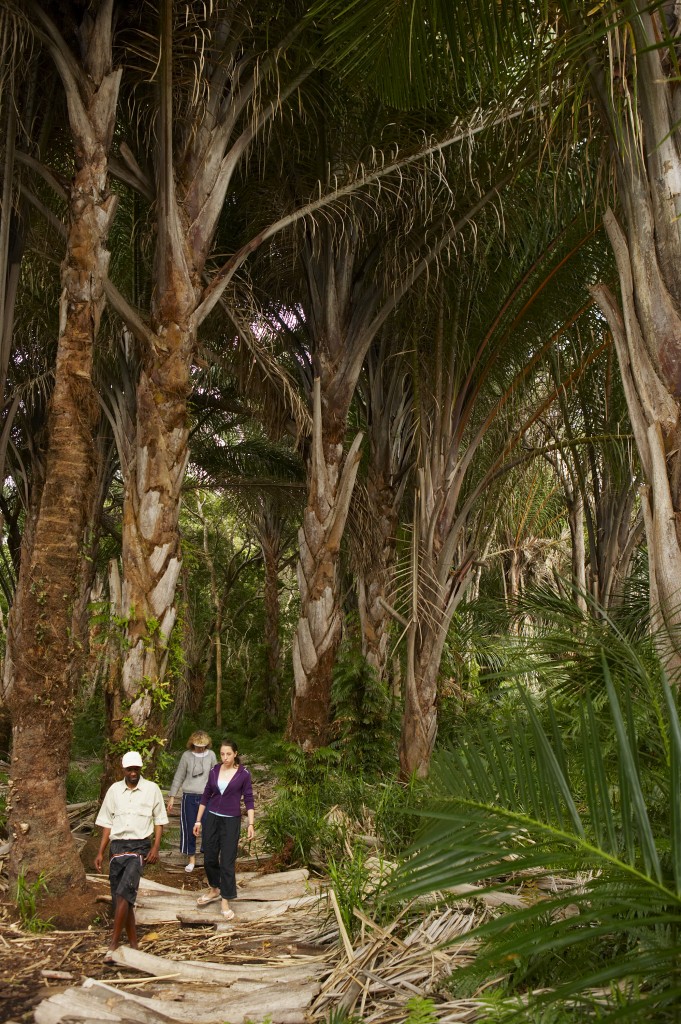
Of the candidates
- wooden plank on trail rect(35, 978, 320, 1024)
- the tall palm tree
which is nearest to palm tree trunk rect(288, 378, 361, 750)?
wooden plank on trail rect(35, 978, 320, 1024)

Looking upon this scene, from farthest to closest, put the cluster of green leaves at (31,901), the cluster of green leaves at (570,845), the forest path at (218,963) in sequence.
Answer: the cluster of green leaves at (31,901) → the forest path at (218,963) → the cluster of green leaves at (570,845)

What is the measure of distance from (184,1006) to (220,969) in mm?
503

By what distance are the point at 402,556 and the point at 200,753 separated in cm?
261

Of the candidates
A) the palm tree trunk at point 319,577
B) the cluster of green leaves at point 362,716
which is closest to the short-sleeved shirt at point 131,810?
the palm tree trunk at point 319,577

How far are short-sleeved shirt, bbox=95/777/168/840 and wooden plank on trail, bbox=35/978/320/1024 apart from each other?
1.18 m

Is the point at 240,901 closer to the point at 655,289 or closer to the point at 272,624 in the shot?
the point at 655,289

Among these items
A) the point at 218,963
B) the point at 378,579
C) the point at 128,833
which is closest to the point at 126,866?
the point at 128,833

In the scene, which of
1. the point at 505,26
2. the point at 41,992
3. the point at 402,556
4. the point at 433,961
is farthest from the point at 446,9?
the point at 402,556

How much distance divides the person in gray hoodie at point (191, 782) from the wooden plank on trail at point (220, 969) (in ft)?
9.19

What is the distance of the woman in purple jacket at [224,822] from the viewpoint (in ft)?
18.2

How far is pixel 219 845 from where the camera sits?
571 cm

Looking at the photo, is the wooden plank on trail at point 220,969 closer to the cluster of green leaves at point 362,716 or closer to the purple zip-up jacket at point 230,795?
the purple zip-up jacket at point 230,795

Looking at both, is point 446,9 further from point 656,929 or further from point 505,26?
point 656,929

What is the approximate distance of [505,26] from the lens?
114 inches
